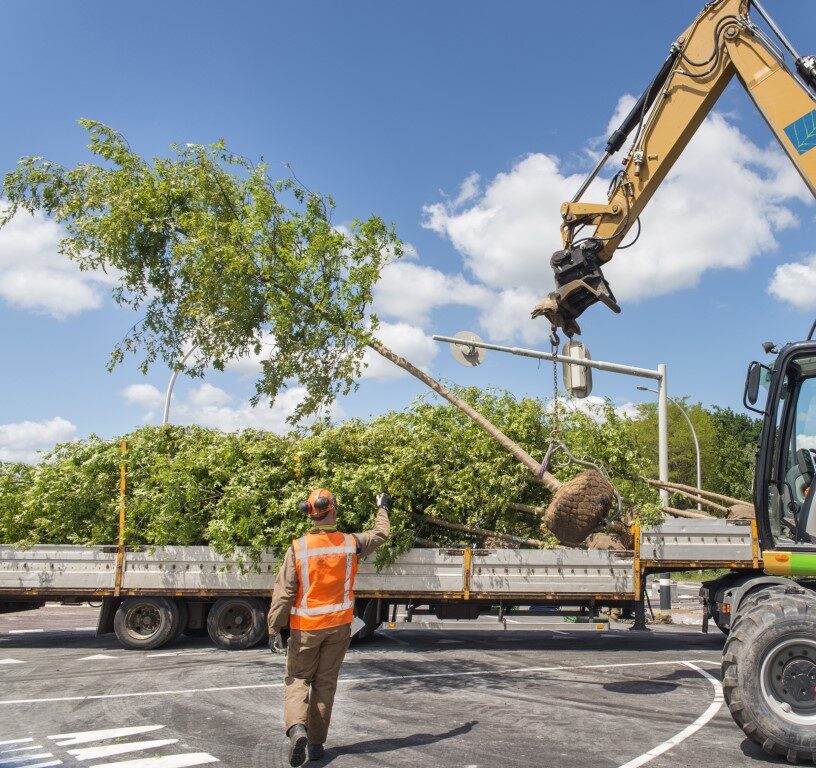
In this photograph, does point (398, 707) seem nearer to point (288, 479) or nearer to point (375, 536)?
point (375, 536)

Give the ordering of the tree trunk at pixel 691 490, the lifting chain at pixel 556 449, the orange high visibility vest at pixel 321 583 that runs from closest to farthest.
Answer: the orange high visibility vest at pixel 321 583 → the lifting chain at pixel 556 449 → the tree trunk at pixel 691 490

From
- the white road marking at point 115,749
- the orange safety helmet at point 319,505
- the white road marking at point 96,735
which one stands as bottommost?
the white road marking at point 96,735

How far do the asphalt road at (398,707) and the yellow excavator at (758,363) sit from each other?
0.58 m

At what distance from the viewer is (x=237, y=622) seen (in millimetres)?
10969

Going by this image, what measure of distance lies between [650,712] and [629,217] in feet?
17.2

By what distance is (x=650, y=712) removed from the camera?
23.5 ft

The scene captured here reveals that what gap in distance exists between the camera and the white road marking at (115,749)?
5.70 m

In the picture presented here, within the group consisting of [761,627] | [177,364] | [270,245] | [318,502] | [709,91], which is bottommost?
[761,627]

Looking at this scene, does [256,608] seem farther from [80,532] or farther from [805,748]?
[805,748]

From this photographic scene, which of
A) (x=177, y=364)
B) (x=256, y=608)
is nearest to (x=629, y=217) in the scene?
(x=177, y=364)

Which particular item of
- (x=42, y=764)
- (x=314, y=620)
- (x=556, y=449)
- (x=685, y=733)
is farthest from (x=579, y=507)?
(x=42, y=764)

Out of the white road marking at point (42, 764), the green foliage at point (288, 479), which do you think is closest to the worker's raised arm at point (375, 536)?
the white road marking at point (42, 764)

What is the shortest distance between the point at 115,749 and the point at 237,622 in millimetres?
5158

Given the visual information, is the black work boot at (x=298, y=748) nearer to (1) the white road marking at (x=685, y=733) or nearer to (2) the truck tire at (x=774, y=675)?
(1) the white road marking at (x=685, y=733)
